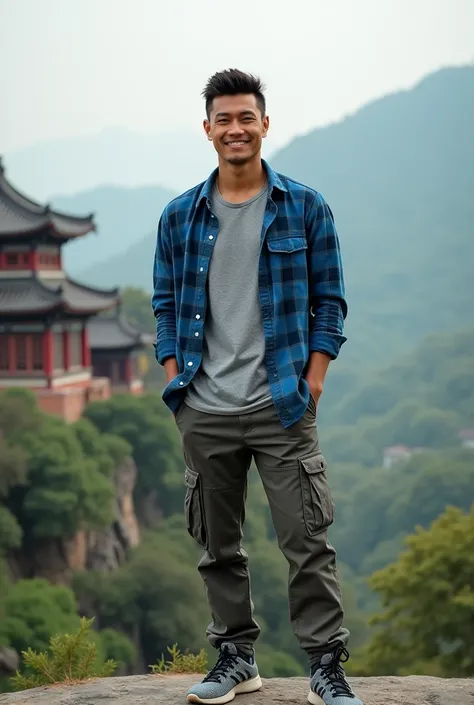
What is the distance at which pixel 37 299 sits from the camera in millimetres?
19984

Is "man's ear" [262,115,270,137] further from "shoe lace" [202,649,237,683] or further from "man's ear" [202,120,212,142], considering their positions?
"shoe lace" [202,649,237,683]

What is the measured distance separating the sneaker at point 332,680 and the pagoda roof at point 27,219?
17876mm

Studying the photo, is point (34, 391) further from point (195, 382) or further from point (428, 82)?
point (428, 82)

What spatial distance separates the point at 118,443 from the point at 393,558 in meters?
20.6

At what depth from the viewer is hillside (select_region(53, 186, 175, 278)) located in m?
133

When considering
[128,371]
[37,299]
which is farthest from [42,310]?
[128,371]

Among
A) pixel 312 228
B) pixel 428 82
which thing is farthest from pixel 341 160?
pixel 312 228

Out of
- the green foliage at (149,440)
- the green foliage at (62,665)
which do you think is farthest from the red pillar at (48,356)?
the green foliage at (62,665)

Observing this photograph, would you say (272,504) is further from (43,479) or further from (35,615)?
(43,479)

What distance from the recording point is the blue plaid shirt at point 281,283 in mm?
2690

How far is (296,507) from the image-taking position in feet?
8.83

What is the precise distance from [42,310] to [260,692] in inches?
674

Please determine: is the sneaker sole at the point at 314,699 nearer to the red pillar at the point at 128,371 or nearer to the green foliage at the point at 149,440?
the green foliage at the point at 149,440

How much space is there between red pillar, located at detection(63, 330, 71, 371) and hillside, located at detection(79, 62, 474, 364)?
6198 cm
